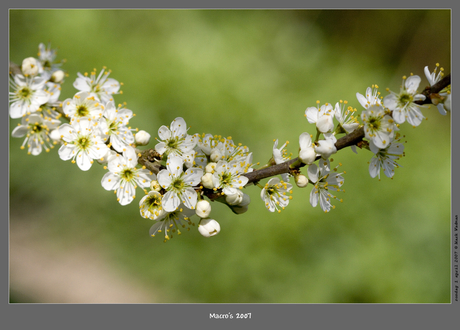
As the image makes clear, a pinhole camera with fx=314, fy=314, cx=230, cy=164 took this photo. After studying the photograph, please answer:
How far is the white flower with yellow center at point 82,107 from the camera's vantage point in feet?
5.15

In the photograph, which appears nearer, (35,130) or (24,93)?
(24,93)

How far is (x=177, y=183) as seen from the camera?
4.59 ft

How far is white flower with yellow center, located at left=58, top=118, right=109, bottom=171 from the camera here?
1489mm

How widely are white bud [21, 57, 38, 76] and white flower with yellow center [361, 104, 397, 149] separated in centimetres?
172

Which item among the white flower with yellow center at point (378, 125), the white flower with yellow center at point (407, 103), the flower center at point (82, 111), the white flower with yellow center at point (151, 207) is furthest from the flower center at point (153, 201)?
the white flower with yellow center at point (407, 103)

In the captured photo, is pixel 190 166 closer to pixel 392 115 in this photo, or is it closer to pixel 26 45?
pixel 392 115

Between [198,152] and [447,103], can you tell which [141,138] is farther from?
[447,103]

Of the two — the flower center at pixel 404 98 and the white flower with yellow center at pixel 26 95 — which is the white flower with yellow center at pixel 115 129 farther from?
the flower center at pixel 404 98

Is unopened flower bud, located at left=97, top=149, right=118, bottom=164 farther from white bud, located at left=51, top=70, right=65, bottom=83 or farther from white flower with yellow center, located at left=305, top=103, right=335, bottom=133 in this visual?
white flower with yellow center, located at left=305, top=103, right=335, bottom=133

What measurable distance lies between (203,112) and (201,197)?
2753 millimetres

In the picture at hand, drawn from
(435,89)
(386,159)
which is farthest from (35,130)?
(435,89)

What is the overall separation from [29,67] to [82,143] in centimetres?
62

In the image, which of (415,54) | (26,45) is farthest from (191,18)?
(415,54)

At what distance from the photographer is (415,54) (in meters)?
4.40
